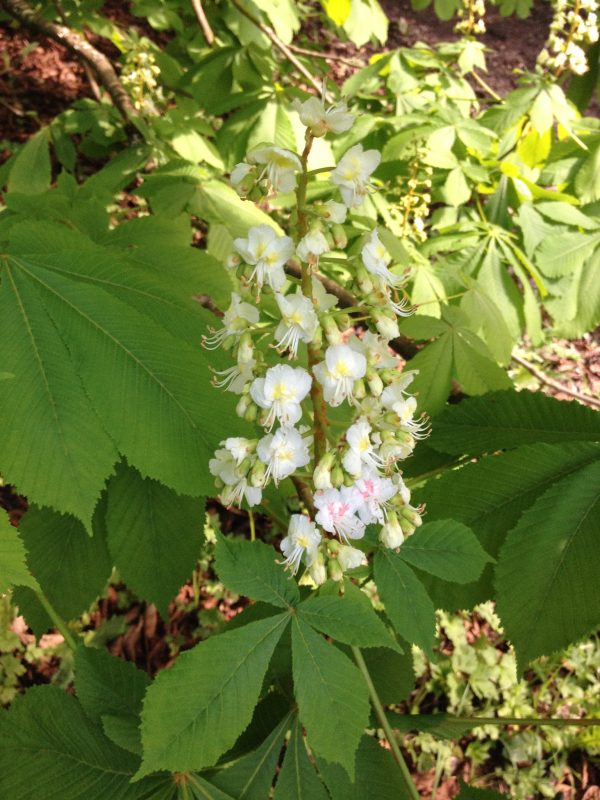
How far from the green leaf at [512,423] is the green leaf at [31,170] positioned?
2.46 metres

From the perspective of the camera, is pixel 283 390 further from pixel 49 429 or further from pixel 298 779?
pixel 298 779

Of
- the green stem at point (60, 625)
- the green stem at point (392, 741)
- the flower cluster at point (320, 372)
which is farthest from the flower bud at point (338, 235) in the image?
the green stem at point (60, 625)

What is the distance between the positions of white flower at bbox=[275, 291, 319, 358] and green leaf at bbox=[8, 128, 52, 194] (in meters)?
2.45

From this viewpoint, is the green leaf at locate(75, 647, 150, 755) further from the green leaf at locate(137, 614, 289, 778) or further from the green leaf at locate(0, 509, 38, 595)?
the green leaf at locate(0, 509, 38, 595)

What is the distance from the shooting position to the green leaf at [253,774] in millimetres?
1312

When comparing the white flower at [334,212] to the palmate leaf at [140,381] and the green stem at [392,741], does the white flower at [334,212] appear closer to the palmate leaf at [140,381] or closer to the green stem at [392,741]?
the palmate leaf at [140,381]

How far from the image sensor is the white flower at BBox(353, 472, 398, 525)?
111 cm

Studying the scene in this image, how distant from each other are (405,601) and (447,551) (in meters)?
0.12

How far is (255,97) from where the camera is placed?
2850 millimetres


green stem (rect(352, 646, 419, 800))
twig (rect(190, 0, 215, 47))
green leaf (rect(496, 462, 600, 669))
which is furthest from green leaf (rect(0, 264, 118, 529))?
twig (rect(190, 0, 215, 47))

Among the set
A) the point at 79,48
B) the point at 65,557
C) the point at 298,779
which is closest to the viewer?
the point at 298,779

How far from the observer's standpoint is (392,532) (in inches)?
46.1

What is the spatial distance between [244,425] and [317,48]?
16.8 feet

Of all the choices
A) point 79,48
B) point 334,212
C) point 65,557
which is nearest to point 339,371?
point 334,212
